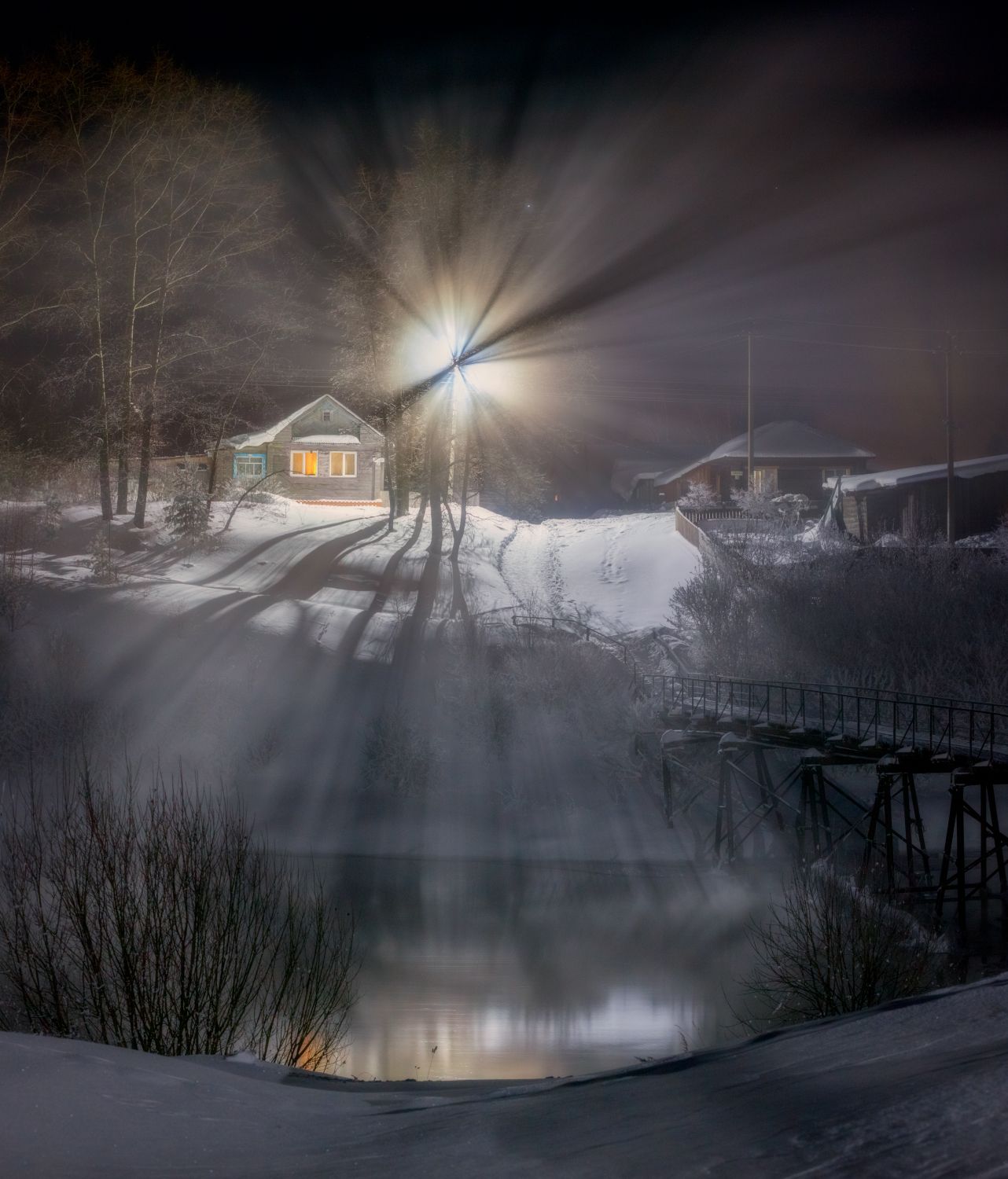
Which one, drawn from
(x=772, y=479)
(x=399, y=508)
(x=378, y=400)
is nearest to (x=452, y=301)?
(x=378, y=400)

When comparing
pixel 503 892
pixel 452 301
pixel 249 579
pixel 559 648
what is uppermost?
pixel 452 301

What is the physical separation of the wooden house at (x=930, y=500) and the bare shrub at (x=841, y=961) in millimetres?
27233

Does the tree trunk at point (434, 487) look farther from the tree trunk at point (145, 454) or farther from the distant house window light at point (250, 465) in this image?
the distant house window light at point (250, 465)

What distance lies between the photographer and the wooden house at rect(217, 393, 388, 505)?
4184cm

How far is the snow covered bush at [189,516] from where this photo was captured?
3100 centimetres

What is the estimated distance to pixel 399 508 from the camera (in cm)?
3841

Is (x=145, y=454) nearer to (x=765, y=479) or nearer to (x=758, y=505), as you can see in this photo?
(x=758, y=505)

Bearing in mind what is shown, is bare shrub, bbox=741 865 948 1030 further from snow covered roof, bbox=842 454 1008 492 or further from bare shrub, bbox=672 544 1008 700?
snow covered roof, bbox=842 454 1008 492

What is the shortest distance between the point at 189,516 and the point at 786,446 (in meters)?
35.4

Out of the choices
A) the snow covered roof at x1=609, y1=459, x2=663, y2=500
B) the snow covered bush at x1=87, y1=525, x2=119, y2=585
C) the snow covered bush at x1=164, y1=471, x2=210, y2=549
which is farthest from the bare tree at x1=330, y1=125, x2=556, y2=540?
the snow covered roof at x1=609, y1=459, x2=663, y2=500

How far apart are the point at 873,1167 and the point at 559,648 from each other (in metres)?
25.4

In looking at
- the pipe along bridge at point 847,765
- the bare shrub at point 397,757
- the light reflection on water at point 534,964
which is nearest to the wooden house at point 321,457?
the bare shrub at point 397,757

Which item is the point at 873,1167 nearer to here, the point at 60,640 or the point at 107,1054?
the point at 107,1054

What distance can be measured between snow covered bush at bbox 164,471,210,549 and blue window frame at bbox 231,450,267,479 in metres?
9.56
